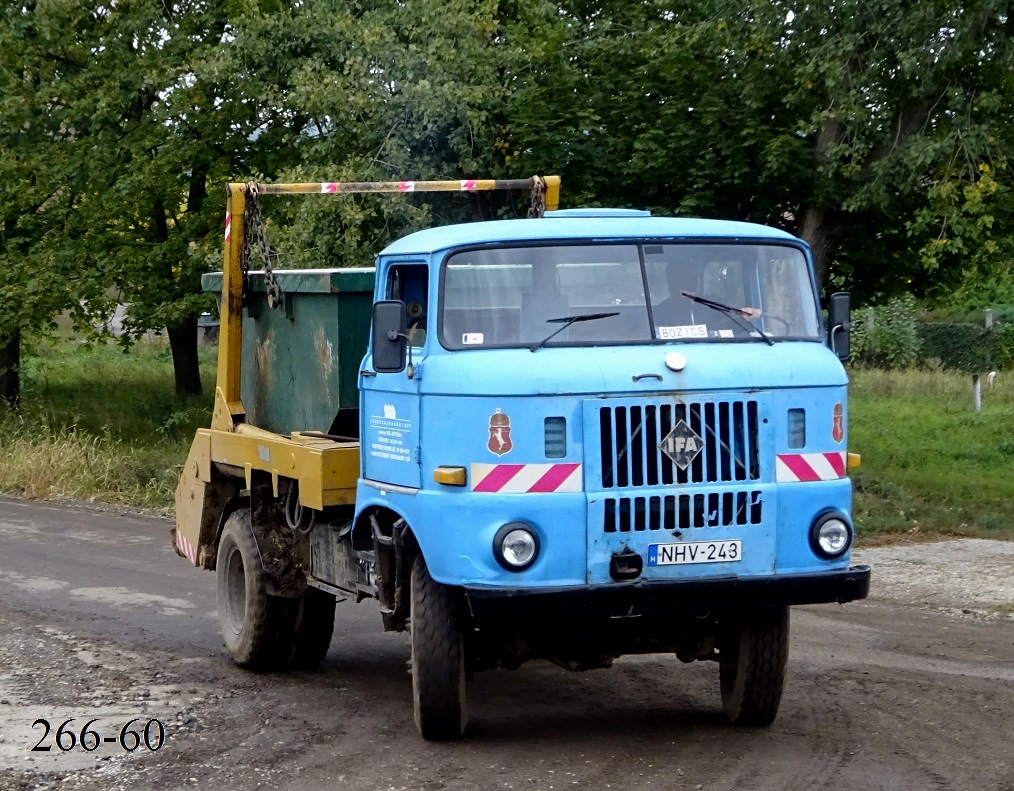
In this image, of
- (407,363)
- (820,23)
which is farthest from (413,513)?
(820,23)

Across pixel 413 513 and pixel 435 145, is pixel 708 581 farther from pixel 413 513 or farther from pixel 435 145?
pixel 435 145

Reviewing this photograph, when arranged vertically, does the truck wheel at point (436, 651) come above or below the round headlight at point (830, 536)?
below

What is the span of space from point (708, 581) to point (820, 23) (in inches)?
348

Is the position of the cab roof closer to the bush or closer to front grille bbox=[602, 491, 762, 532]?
front grille bbox=[602, 491, 762, 532]

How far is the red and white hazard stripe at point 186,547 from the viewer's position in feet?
31.9

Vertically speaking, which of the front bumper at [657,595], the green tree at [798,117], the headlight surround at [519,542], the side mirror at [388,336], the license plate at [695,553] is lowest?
the front bumper at [657,595]

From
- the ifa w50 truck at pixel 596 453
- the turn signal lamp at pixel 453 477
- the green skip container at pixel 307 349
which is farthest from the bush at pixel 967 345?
the turn signal lamp at pixel 453 477

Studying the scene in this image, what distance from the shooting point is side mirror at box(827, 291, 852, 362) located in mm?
7215

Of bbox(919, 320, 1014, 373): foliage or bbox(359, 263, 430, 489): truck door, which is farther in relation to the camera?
bbox(919, 320, 1014, 373): foliage

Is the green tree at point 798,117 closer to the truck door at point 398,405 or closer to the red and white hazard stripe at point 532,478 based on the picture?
the truck door at point 398,405

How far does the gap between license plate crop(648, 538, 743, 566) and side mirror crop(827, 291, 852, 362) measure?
1.43m

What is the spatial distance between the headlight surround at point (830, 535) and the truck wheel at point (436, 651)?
5.50 feet

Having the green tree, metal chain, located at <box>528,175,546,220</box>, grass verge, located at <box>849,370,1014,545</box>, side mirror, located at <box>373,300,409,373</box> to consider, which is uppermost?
the green tree

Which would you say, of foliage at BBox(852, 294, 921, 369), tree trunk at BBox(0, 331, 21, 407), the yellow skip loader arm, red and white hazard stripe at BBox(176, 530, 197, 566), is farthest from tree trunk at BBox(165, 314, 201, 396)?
foliage at BBox(852, 294, 921, 369)
